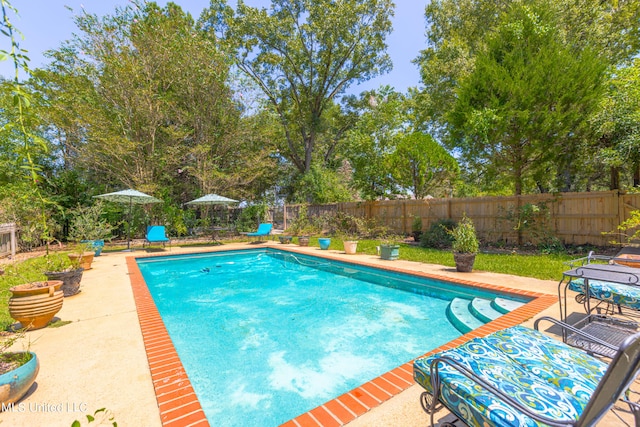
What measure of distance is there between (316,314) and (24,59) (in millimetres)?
4537

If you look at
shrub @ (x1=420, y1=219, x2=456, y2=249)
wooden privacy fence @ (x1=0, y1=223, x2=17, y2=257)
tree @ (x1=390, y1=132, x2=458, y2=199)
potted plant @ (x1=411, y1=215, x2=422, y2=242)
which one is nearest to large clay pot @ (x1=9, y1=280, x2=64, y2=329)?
wooden privacy fence @ (x1=0, y1=223, x2=17, y2=257)

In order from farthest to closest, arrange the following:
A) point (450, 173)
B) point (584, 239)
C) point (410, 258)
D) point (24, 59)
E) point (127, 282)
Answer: point (450, 173) → point (584, 239) → point (410, 258) → point (127, 282) → point (24, 59)

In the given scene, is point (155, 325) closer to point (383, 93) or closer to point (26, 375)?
point (26, 375)

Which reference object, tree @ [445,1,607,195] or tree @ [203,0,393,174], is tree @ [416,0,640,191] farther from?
tree @ [203,0,393,174]

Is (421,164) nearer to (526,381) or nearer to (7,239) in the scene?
(526,381)

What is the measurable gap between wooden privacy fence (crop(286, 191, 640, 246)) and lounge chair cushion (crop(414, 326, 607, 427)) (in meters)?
8.96

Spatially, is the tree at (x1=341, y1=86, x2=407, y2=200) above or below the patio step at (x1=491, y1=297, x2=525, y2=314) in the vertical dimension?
above

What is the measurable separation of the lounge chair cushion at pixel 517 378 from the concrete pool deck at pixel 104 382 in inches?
12.3

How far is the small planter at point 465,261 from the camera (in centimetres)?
621

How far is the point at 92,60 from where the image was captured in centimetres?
1331

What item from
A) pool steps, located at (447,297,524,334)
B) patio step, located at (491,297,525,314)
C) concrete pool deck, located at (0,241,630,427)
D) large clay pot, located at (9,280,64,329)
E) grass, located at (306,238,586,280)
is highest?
large clay pot, located at (9,280,64,329)

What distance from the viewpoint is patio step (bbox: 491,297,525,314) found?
4193 millimetres

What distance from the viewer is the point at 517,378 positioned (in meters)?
1.50

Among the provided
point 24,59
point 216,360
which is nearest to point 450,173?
point 216,360
